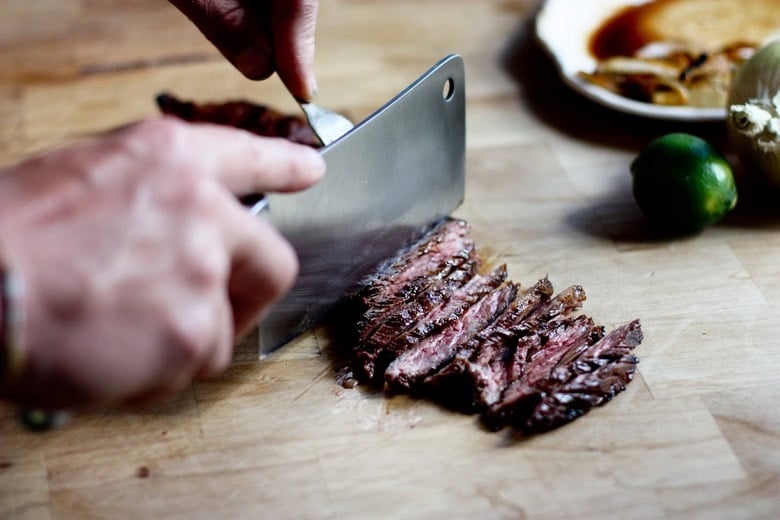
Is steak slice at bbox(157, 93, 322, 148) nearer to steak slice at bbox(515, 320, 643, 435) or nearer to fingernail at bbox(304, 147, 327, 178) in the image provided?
fingernail at bbox(304, 147, 327, 178)

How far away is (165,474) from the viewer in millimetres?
2137

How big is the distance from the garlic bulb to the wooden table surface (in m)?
0.16

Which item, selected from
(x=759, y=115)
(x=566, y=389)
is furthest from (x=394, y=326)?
(x=759, y=115)

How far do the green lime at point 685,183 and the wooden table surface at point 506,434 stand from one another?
0.11m

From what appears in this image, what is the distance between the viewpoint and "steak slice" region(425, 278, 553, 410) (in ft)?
7.39

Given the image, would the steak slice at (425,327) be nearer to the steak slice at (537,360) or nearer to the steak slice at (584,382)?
the steak slice at (537,360)

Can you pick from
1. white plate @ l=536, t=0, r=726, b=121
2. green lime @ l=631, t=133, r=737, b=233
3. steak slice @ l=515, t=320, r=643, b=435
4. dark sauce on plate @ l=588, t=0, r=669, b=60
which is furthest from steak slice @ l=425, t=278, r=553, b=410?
dark sauce on plate @ l=588, t=0, r=669, b=60

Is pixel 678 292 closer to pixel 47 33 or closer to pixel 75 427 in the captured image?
pixel 75 427

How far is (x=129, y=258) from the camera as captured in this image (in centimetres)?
164

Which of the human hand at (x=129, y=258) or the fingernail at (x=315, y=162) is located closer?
the human hand at (x=129, y=258)

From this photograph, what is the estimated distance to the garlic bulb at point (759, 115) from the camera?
9.09 ft

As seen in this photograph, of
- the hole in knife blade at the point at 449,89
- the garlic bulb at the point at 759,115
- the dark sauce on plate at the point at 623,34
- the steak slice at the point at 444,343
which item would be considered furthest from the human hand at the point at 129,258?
the dark sauce on plate at the point at 623,34

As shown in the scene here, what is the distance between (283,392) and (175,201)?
2.55 feet

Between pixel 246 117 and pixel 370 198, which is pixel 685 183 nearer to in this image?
pixel 370 198
